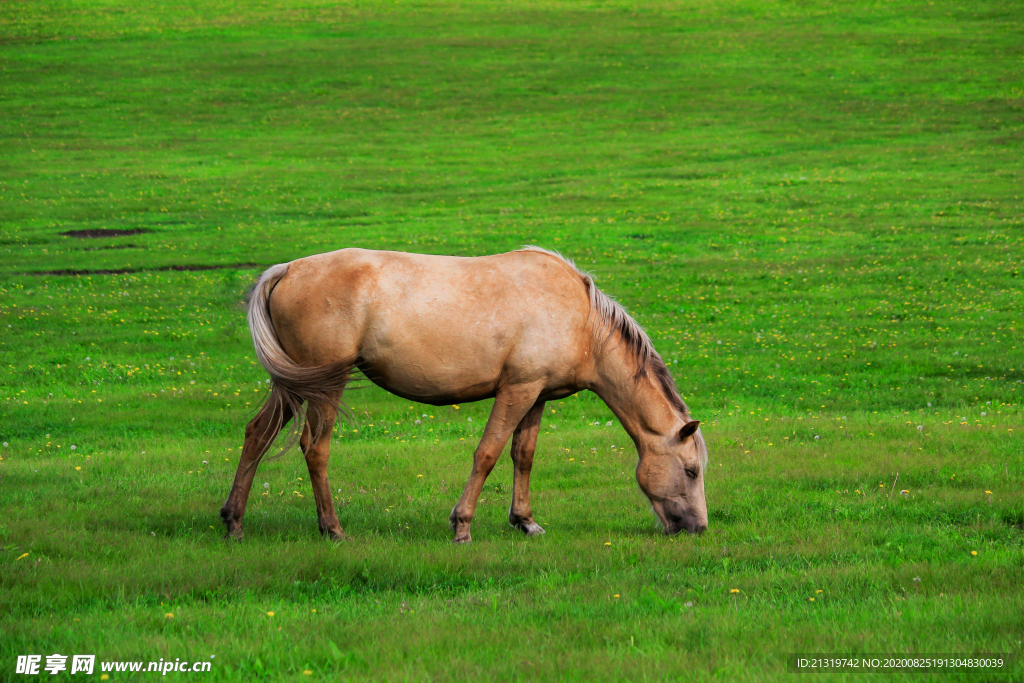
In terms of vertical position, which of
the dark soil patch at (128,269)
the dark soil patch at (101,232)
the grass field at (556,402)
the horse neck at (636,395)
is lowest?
the dark soil patch at (128,269)

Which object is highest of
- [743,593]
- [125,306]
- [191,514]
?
[743,593]

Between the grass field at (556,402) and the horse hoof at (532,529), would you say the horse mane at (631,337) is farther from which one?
the horse hoof at (532,529)

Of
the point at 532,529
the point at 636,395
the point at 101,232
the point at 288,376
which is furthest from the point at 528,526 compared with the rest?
the point at 101,232

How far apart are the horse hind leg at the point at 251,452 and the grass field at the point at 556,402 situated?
0.24 metres

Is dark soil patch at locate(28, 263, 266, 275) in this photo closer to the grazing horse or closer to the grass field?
the grass field

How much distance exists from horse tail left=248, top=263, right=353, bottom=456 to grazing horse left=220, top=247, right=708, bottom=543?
0.04 ft

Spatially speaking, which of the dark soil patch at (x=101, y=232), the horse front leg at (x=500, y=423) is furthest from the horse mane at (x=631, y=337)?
the dark soil patch at (x=101, y=232)

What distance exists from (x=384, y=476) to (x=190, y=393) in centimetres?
606

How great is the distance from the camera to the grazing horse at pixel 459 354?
302 inches

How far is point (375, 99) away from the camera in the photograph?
52688 mm

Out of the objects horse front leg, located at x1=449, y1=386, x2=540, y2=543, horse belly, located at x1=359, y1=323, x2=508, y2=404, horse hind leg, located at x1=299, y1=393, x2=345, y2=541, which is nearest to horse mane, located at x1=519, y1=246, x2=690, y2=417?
horse front leg, located at x1=449, y1=386, x2=540, y2=543

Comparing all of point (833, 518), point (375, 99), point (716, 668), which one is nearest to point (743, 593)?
point (716, 668)

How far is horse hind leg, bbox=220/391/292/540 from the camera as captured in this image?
25.2 feet

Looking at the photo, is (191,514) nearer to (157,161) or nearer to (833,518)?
(833,518)
